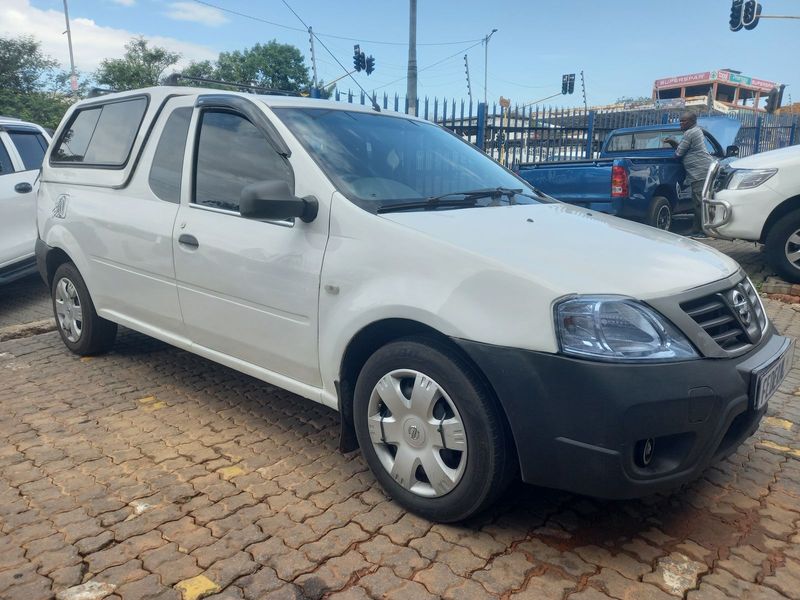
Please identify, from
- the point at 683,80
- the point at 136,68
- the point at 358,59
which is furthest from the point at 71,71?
the point at 683,80

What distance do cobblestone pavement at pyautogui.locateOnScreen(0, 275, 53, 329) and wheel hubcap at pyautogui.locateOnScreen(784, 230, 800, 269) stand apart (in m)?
7.41

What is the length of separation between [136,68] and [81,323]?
133 ft

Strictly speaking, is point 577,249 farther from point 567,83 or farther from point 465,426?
point 567,83

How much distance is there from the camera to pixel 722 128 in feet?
45.0

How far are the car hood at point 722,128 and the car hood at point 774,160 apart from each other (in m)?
6.68

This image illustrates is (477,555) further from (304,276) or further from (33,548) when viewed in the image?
(33,548)

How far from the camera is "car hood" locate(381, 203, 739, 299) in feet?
7.44

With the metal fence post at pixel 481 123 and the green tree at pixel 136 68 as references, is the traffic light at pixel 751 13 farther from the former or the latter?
the green tree at pixel 136 68

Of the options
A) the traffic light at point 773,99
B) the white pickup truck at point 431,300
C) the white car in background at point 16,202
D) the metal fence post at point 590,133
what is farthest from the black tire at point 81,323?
the traffic light at point 773,99

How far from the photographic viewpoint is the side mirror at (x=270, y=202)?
8.79 feet

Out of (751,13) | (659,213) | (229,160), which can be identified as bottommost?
(659,213)

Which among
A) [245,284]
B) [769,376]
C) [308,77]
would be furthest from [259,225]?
[308,77]

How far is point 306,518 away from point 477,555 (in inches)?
28.7

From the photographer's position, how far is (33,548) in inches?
97.1
